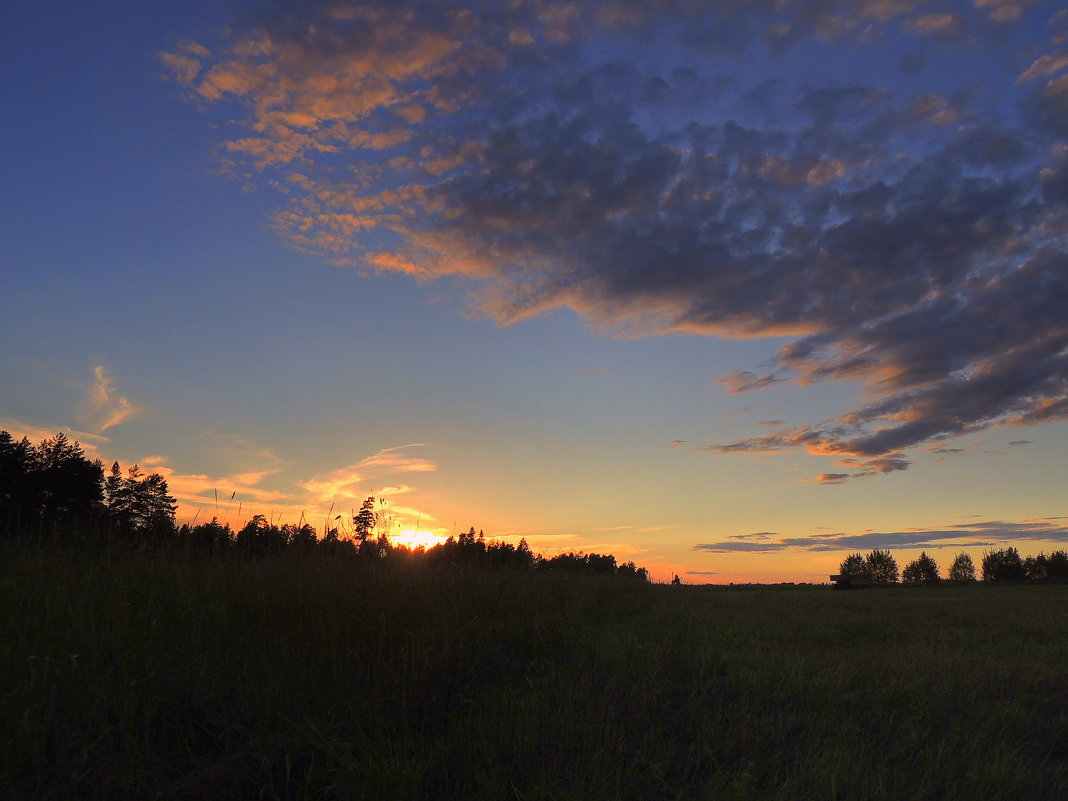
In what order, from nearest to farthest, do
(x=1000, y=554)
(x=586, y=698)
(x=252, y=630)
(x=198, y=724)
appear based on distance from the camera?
1. (x=198, y=724)
2. (x=586, y=698)
3. (x=252, y=630)
4. (x=1000, y=554)

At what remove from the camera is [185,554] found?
796 cm

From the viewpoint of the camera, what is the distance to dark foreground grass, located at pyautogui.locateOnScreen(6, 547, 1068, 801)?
3889 millimetres

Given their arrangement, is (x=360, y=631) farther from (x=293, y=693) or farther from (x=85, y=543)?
(x=85, y=543)

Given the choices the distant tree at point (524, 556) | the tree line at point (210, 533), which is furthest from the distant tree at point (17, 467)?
the distant tree at point (524, 556)

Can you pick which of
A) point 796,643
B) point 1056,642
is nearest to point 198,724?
point 796,643

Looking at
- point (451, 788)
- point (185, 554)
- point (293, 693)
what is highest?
point (185, 554)

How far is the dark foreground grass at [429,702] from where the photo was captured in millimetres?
3889

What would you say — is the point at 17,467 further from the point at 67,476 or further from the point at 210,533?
the point at 210,533

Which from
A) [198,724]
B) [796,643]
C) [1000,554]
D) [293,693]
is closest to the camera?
[198,724]

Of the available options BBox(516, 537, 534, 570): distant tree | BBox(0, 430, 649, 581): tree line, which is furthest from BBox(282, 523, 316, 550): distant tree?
BBox(516, 537, 534, 570): distant tree

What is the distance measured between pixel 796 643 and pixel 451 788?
6.97 m

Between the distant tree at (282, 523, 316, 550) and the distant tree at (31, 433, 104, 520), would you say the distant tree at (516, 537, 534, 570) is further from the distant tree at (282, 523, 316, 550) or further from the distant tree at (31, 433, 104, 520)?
the distant tree at (31, 433, 104, 520)

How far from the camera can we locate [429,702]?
16.9ft

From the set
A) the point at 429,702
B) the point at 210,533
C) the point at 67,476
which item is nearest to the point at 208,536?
the point at 210,533
